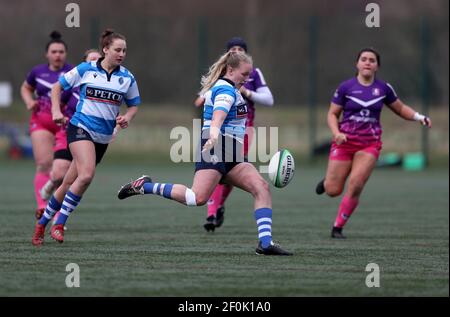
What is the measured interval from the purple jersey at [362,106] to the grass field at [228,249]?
1135 millimetres

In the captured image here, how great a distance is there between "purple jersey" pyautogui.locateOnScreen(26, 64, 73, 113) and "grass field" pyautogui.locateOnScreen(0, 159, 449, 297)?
137 cm

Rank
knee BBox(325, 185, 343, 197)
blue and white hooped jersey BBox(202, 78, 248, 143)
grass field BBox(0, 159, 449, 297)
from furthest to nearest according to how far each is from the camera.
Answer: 1. knee BBox(325, 185, 343, 197)
2. blue and white hooped jersey BBox(202, 78, 248, 143)
3. grass field BBox(0, 159, 449, 297)

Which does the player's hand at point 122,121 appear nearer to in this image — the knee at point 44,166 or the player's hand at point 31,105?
the player's hand at point 31,105

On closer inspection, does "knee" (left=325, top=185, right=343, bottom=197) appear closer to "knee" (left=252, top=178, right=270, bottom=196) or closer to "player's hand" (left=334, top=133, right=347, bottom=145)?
"player's hand" (left=334, top=133, right=347, bottom=145)

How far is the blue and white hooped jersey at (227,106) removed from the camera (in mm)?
8570

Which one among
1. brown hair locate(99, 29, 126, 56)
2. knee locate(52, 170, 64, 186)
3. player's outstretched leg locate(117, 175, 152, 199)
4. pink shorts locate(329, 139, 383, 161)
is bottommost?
player's outstretched leg locate(117, 175, 152, 199)

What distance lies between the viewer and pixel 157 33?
Result: 30547mm

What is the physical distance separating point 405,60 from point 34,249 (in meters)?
20.8

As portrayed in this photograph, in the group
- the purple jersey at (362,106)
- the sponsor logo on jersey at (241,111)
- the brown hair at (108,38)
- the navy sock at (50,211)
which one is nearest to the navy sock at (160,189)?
the sponsor logo on jersey at (241,111)

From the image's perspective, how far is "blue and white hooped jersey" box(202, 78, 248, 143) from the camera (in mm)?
8570

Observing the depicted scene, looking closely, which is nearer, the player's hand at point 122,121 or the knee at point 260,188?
the knee at point 260,188

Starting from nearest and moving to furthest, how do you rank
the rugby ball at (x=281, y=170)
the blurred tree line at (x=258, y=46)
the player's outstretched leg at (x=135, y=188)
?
the rugby ball at (x=281, y=170)
the player's outstretched leg at (x=135, y=188)
the blurred tree line at (x=258, y=46)

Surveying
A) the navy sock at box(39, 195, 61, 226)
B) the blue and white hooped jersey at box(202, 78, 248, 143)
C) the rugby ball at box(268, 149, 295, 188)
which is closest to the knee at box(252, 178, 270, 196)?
the rugby ball at box(268, 149, 295, 188)

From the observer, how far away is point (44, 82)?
12.1 meters
